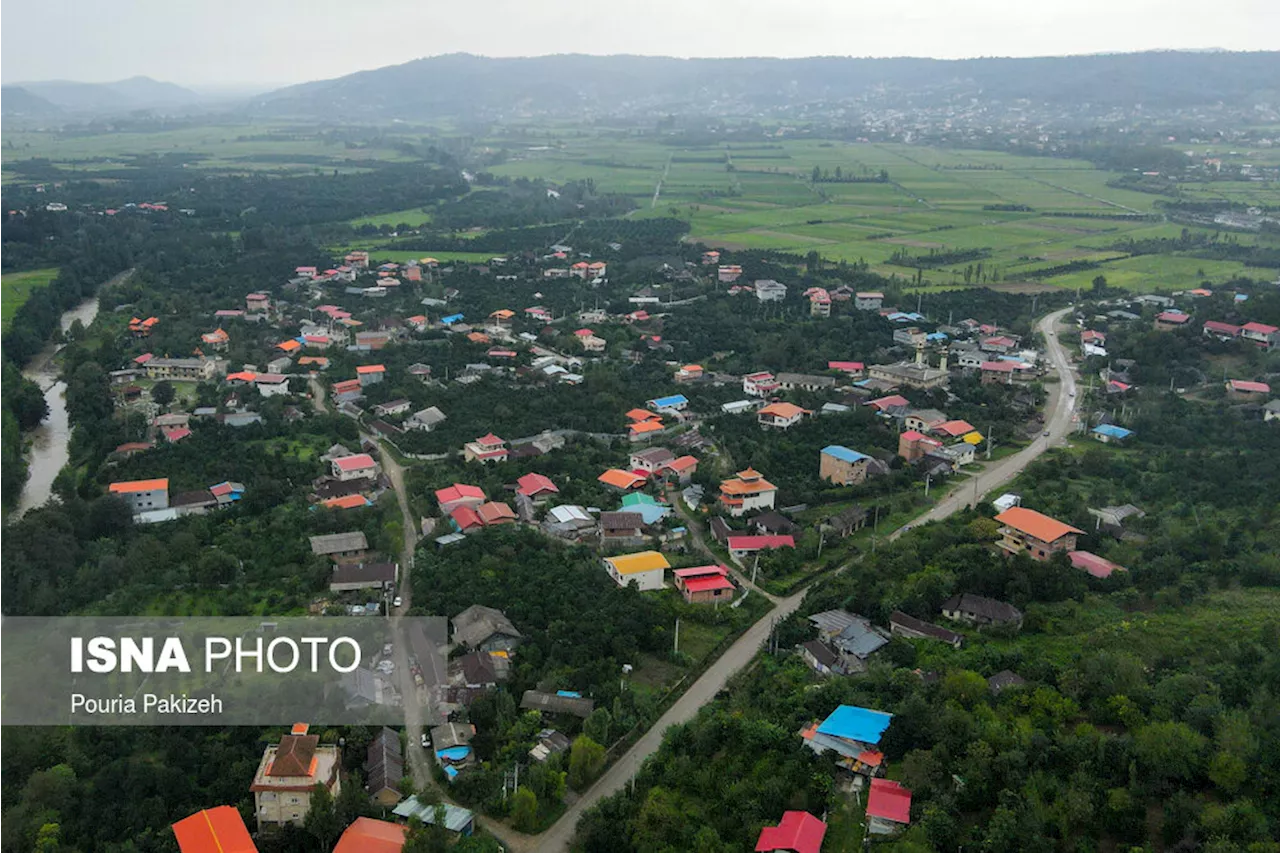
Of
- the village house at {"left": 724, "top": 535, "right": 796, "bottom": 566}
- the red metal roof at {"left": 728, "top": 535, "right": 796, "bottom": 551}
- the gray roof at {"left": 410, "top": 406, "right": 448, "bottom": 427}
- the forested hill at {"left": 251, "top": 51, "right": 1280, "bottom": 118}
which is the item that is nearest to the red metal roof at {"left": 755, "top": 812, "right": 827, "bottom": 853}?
the village house at {"left": 724, "top": 535, "right": 796, "bottom": 566}

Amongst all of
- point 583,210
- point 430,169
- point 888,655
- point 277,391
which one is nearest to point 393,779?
point 888,655

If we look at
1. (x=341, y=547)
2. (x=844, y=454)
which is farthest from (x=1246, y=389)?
(x=341, y=547)

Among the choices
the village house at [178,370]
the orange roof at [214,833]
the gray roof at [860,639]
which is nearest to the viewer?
the orange roof at [214,833]

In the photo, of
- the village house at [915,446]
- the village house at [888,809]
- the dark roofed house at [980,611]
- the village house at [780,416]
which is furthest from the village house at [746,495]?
the village house at [888,809]

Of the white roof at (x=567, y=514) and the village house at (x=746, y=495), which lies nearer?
the white roof at (x=567, y=514)

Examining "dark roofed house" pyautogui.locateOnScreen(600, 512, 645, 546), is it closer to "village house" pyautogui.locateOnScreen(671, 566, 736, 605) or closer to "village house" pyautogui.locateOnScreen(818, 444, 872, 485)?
"village house" pyautogui.locateOnScreen(671, 566, 736, 605)

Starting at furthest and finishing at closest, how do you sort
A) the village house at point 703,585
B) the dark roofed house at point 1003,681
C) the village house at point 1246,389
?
1. the village house at point 1246,389
2. the village house at point 703,585
3. the dark roofed house at point 1003,681

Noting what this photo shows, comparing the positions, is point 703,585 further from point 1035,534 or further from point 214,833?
point 214,833

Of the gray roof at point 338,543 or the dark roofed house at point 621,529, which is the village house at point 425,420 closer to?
the gray roof at point 338,543
